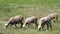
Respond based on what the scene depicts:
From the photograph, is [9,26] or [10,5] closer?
[9,26]

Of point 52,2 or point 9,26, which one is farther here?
point 52,2

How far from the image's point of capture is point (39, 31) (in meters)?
14.2

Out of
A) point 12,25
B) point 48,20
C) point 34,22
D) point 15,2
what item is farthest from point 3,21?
point 15,2

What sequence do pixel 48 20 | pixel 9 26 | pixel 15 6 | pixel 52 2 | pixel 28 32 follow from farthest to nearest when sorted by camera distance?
1. pixel 52 2
2. pixel 15 6
3. pixel 9 26
4. pixel 48 20
5. pixel 28 32

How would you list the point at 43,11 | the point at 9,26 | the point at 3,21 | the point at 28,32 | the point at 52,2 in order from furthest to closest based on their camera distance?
the point at 52,2, the point at 43,11, the point at 3,21, the point at 9,26, the point at 28,32

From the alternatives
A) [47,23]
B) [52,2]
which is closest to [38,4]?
[52,2]

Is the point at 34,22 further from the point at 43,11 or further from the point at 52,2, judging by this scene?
the point at 52,2

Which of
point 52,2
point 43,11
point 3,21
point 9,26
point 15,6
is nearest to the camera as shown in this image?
point 9,26

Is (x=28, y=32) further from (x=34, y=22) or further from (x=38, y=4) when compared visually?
(x=38, y=4)

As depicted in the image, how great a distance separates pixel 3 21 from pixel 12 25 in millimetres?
1225

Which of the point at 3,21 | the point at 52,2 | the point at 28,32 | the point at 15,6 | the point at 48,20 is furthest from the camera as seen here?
the point at 52,2

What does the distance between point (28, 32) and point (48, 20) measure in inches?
70.9

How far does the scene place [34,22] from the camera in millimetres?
15914

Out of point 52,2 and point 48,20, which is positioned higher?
point 48,20
